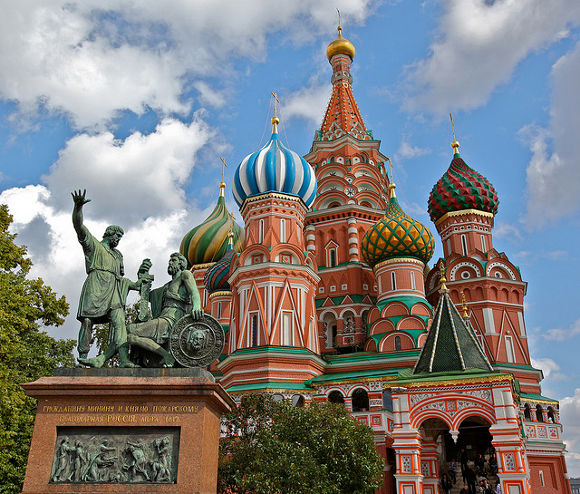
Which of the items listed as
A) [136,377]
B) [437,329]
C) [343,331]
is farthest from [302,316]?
[136,377]

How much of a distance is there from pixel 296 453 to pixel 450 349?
7246 millimetres

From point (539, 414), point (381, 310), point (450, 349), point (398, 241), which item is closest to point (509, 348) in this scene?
point (539, 414)

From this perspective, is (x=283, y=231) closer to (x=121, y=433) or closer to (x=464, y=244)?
(x=464, y=244)

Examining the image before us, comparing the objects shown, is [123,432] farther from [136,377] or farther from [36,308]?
[36,308]

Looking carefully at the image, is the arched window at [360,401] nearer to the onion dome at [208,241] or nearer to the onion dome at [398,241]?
the onion dome at [398,241]

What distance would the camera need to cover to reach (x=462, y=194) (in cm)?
3241

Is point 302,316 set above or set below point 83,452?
above

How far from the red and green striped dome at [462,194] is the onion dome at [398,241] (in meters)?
4.06

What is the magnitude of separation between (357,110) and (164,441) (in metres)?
35.3

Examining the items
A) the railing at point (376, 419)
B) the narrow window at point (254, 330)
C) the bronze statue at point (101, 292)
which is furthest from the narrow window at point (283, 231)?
the bronze statue at point (101, 292)

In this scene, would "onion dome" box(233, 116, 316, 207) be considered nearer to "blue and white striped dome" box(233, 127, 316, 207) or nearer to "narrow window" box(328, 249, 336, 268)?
"blue and white striped dome" box(233, 127, 316, 207)

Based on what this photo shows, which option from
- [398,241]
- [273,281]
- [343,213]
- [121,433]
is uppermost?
[343,213]

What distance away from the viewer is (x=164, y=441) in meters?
8.12

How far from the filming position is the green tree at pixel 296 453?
45.8 ft
